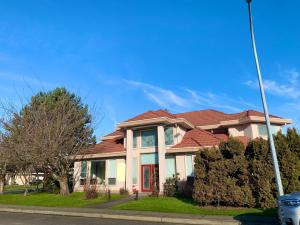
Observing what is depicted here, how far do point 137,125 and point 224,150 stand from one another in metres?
9.56

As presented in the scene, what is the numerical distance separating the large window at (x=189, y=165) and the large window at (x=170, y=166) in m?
1.15

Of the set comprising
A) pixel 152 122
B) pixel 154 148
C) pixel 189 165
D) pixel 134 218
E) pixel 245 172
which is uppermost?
pixel 152 122

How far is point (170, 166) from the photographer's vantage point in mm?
23500

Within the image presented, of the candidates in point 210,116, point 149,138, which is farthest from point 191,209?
point 210,116

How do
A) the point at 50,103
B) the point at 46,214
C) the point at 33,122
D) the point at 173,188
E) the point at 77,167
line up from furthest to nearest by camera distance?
the point at 50,103, the point at 77,167, the point at 33,122, the point at 173,188, the point at 46,214

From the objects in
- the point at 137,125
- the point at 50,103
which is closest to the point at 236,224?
the point at 137,125

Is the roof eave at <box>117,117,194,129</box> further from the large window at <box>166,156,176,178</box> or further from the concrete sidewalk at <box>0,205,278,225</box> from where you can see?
the concrete sidewalk at <box>0,205,278,225</box>

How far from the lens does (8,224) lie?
12086mm

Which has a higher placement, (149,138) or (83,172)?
(149,138)

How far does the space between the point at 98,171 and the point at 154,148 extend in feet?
21.1

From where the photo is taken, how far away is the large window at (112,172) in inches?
1005

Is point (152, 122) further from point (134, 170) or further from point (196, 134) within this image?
point (134, 170)

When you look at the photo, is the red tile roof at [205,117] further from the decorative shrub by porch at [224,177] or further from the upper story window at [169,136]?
the decorative shrub by porch at [224,177]

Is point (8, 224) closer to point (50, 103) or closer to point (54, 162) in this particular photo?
point (54, 162)
